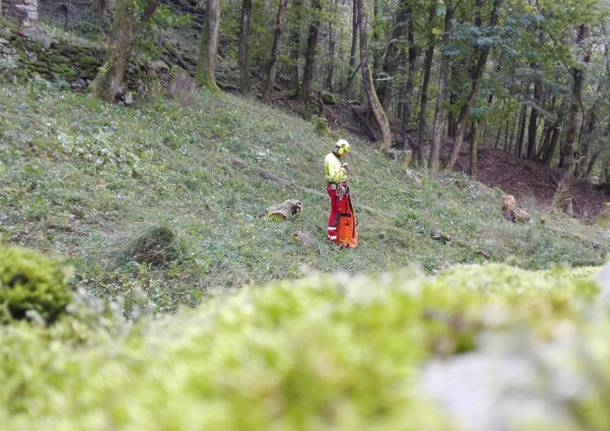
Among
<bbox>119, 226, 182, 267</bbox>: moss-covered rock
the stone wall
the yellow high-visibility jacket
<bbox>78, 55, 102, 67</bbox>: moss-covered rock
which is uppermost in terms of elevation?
the stone wall

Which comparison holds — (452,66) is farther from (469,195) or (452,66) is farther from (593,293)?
(593,293)

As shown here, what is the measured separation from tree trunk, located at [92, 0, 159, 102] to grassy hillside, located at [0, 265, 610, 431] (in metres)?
13.5

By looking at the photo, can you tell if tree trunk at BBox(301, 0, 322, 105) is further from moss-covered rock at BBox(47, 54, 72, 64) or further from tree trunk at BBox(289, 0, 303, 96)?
moss-covered rock at BBox(47, 54, 72, 64)

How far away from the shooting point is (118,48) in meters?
13.9

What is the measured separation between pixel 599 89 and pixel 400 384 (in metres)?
32.7

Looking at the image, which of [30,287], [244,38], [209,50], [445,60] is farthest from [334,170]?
[244,38]

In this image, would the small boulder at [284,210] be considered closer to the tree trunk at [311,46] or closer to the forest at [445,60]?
the forest at [445,60]

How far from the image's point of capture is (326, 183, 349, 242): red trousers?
11.4 metres

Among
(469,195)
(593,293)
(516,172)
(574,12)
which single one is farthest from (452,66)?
(593,293)

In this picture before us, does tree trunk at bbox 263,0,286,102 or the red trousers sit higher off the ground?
tree trunk at bbox 263,0,286,102

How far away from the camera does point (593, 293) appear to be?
58.3 inches

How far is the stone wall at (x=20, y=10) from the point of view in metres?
14.6

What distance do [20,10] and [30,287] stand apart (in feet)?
51.3

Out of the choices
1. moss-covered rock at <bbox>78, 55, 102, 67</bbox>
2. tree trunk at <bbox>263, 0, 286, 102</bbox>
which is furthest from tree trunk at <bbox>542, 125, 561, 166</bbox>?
moss-covered rock at <bbox>78, 55, 102, 67</bbox>
